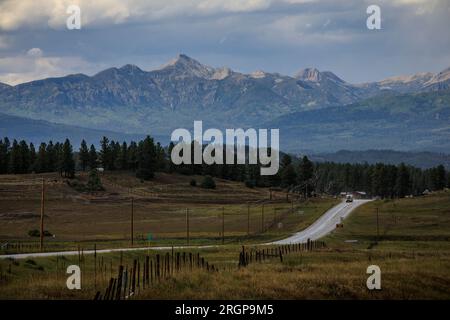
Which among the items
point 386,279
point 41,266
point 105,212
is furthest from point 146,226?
point 386,279

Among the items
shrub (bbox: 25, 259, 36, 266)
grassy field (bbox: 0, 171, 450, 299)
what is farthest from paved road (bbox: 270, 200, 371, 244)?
shrub (bbox: 25, 259, 36, 266)

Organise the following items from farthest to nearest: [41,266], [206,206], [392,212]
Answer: [206,206]
[392,212]
[41,266]

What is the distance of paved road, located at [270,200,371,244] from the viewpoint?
111 metres

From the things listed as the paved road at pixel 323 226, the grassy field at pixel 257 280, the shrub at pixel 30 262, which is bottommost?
the paved road at pixel 323 226

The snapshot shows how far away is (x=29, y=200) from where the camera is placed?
176 m

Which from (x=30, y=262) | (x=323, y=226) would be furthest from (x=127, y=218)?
(x=30, y=262)

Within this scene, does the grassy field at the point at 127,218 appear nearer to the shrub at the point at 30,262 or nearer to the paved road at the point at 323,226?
the paved road at the point at 323,226

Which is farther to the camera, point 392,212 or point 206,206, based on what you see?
point 206,206

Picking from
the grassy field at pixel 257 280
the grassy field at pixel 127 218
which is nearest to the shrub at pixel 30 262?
the grassy field at pixel 257 280

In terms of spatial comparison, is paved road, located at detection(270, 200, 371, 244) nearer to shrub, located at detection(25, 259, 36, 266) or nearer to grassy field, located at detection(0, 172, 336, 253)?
grassy field, located at detection(0, 172, 336, 253)

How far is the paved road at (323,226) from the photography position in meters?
111
